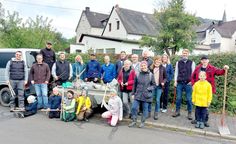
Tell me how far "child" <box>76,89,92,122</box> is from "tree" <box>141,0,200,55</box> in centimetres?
1684

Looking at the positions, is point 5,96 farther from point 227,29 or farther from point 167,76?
point 227,29

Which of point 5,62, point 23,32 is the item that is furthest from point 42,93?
point 23,32

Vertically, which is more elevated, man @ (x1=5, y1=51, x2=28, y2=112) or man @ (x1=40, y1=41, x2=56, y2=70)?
man @ (x1=40, y1=41, x2=56, y2=70)

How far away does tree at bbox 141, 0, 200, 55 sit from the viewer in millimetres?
23578

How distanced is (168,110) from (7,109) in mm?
5626

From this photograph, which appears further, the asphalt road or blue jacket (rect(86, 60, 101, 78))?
blue jacket (rect(86, 60, 101, 78))

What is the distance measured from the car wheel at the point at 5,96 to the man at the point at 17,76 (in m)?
0.79

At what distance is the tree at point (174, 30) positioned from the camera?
2358 centimetres

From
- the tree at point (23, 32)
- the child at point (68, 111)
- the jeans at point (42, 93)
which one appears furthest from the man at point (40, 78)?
the tree at point (23, 32)

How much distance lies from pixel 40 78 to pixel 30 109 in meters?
1.05

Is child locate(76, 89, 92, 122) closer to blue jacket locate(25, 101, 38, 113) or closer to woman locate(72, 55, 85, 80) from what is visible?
blue jacket locate(25, 101, 38, 113)

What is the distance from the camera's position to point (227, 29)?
5956cm

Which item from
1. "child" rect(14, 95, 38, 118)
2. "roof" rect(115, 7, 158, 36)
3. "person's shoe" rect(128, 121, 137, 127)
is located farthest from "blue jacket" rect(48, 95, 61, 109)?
"roof" rect(115, 7, 158, 36)

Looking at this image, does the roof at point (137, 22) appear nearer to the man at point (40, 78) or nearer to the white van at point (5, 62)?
the white van at point (5, 62)
